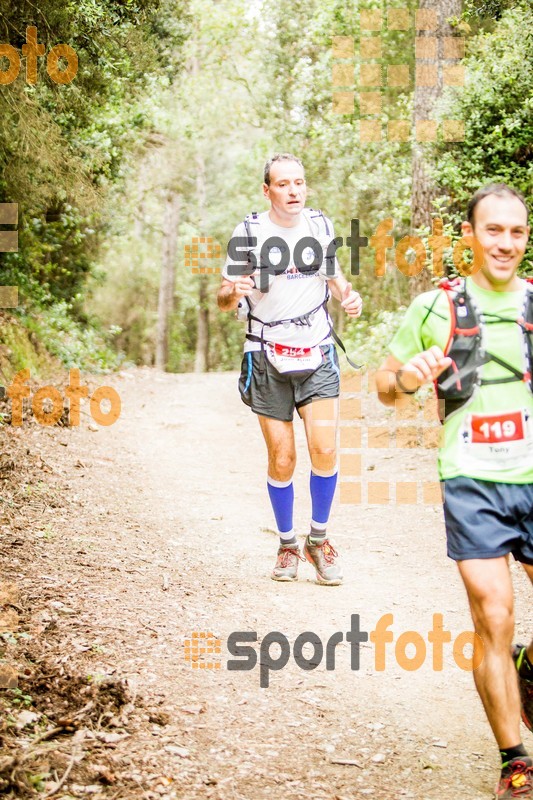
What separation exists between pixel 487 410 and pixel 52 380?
11054 mm

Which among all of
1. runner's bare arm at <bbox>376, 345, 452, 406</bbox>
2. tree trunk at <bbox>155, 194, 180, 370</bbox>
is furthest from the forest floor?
tree trunk at <bbox>155, 194, 180, 370</bbox>

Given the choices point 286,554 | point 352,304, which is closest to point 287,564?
point 286,554

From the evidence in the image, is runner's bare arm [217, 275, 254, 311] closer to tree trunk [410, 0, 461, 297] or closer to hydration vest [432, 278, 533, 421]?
hydration vest [432, 278, 533, 421]

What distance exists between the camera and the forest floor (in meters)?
3.23

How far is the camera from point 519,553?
318 cm

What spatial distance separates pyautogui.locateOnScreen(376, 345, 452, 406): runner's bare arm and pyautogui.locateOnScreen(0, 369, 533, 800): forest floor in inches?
55.9

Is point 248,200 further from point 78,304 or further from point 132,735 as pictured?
point 132,735

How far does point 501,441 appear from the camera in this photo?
3.11 metres

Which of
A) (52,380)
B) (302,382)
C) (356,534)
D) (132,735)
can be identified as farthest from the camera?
(52,380)

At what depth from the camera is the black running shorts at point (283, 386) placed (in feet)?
18.0

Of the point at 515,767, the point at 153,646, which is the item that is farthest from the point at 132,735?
the point at 515,767

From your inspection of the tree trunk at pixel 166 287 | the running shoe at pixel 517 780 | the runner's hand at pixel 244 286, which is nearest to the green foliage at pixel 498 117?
the runner's hand at pixel 244 286

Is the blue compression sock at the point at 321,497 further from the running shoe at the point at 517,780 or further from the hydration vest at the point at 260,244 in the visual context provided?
the running shoe at the point at 517,780

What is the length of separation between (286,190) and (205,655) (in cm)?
274
